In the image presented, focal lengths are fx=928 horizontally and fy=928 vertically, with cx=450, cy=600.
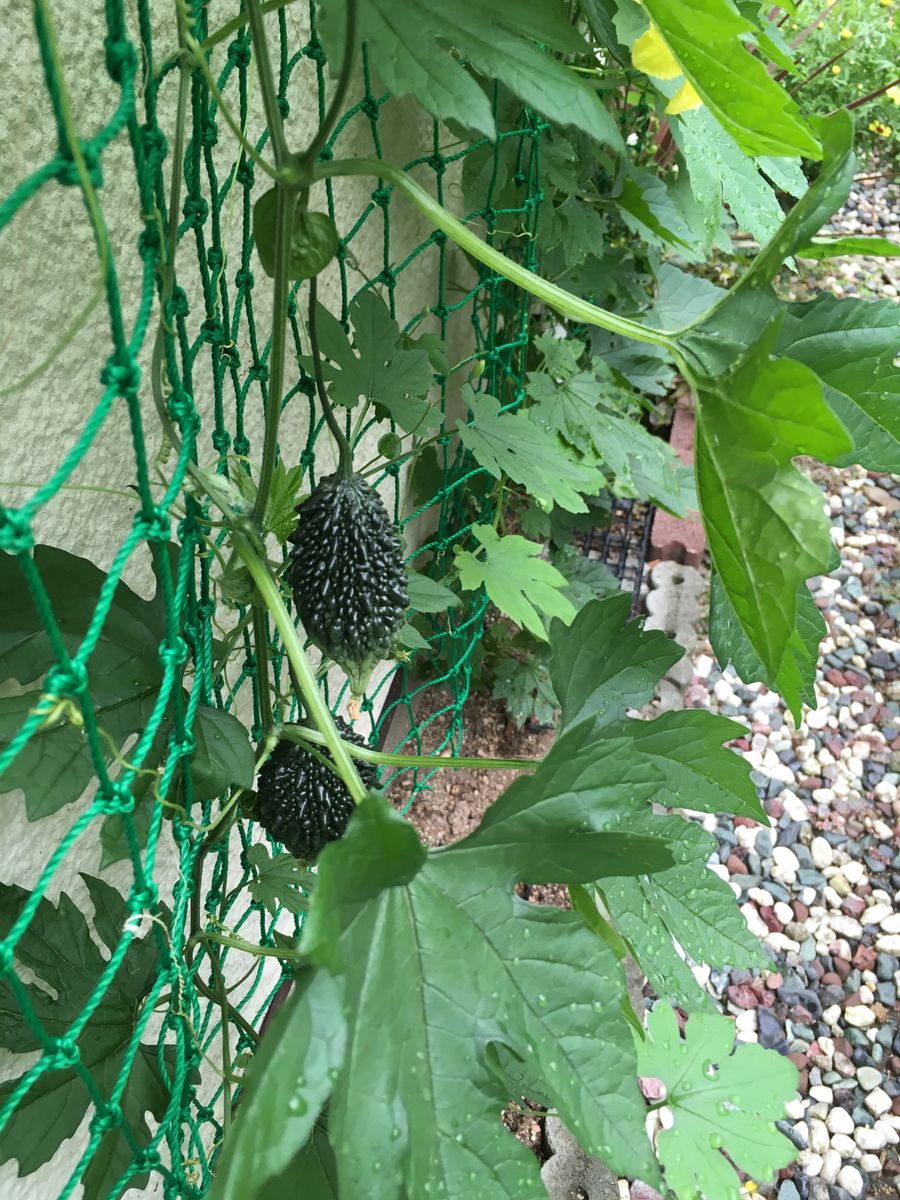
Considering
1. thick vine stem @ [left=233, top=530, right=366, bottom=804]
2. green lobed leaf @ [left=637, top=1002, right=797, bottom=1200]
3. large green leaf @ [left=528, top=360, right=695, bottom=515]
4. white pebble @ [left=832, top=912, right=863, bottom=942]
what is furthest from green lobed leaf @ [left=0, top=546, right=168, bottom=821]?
white pebble @ [left=832, top=912, right=863, bottom=942]

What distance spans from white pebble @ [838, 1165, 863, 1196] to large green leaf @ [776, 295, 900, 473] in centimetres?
160

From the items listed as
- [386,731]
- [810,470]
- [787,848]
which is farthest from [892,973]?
[810,470]

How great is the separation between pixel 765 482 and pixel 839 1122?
181cm

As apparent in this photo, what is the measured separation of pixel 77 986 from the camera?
0.79 meters

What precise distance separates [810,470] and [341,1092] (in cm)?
302

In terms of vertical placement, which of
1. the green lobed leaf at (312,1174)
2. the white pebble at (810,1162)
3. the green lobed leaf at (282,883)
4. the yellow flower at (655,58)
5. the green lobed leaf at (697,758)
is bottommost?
the white pebble at (810,1162)

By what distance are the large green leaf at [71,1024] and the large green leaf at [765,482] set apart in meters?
0.53

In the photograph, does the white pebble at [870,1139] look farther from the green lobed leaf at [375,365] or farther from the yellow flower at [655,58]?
the yellow flower at [655,58]

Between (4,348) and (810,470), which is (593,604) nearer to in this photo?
(4,348)

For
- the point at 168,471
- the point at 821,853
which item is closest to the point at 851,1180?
the point at 821,853

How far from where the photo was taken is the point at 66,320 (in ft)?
2.52

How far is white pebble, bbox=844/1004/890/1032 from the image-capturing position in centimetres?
199

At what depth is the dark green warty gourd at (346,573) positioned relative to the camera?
72 centimetres

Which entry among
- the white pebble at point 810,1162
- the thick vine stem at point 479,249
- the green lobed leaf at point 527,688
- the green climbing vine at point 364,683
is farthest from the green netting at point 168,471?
the white pebble at point 810,1162
